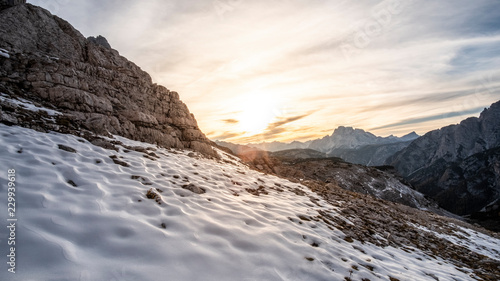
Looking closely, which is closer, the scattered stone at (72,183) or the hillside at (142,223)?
the hillside at (142,223)

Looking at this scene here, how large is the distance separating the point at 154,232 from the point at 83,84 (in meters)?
16.8

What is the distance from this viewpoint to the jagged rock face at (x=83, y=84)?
1330 centimetres

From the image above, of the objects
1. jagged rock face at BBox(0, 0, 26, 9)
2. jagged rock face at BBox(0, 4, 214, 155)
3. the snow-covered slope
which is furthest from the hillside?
jagged rock face at BBox(0, 0, 26, 9)

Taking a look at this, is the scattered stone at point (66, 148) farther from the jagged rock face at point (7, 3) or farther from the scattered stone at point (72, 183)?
the jagged rock face at point (7, 3)

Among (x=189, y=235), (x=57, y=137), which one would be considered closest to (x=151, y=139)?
(x=57, y=137)

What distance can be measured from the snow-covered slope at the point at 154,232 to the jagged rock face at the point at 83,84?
6525 millimetres

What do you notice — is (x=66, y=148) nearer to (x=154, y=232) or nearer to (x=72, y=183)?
(x=72, y=183)

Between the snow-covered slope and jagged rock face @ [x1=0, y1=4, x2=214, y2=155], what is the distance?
21.4 ft

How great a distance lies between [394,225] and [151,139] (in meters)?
17.1

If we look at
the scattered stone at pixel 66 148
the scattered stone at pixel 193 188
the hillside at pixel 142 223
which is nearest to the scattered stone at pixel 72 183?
the hillside at pixel 142 223

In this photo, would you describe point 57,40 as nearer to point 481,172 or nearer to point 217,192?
point 217,192

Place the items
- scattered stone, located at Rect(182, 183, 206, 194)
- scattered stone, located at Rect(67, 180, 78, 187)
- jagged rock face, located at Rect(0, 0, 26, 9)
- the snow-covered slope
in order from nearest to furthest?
the snow-covered slope → scattered stone, located at Rect(67, 180, 78, 187) → scattered stone, located at Rect(182, 183, 206, 194) → jagged rock face, located at Rect(0, 0, 26, 9)

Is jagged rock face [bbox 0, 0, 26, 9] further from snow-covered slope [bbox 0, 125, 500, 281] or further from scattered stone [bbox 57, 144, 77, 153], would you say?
scattered stone [bbox 57, 144, 77, 153]

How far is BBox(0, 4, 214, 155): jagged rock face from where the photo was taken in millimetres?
13297
